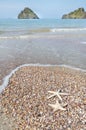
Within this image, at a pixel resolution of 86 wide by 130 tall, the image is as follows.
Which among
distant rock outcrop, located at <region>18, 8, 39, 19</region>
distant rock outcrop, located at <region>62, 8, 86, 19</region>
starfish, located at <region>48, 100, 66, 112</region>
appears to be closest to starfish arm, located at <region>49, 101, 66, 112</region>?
starfish, located at <region>48, 100, 66, 112</region>

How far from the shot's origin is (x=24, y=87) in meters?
9.68

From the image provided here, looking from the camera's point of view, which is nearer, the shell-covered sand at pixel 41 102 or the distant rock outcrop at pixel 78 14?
the shell-covered sand at pixel 41 102

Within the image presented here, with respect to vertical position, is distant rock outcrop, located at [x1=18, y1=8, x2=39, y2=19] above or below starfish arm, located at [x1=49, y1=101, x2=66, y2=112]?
below

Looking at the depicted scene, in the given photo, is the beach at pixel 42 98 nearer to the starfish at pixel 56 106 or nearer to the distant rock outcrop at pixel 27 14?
the starfish at pixel 56 106

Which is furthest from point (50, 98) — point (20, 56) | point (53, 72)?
point (20, 56)

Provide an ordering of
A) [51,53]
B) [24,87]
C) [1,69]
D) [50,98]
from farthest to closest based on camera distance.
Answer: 1. [51,53]
2. [1,69]
3. [24,87]
4. [50,98]

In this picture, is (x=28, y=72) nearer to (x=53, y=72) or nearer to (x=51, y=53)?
(x=53, y=72)

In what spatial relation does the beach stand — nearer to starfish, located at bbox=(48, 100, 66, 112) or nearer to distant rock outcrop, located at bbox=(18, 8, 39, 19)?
starfish, located at bbox=(48, 100, 66, 112)

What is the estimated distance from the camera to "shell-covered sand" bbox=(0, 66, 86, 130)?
280 inches

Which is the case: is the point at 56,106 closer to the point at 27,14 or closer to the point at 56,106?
the point at 56,106

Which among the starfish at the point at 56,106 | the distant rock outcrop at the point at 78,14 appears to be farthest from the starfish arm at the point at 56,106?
the distant rock outcrop at the point at 78,14

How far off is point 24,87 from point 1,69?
3705 millimetres

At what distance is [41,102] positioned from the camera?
8.25 meters

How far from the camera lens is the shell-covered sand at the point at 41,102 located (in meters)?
7.11
